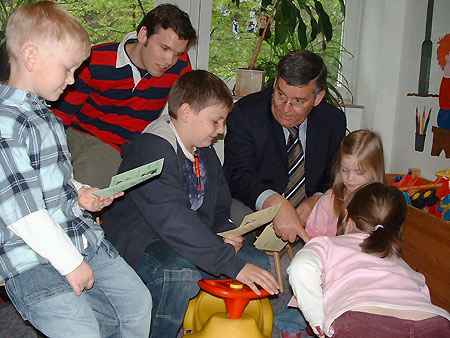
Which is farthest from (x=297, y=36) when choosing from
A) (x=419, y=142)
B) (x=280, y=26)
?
(x=419, y=142)

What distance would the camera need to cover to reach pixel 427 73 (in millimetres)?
2963

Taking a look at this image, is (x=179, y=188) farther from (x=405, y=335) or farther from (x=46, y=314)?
(x=405, y=335)

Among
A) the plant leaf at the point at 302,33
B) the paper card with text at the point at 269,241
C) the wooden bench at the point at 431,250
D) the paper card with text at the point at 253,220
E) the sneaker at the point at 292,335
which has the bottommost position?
the sneaker at the point at 292,335

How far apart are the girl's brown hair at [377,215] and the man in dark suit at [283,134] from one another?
443 mm

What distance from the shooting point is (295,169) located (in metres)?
2.33

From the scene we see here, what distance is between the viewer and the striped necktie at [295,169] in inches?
91.5

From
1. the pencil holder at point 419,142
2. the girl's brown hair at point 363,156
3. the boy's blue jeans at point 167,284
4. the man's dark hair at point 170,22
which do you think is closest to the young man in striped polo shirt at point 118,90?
the man's dark hair at point 170,22

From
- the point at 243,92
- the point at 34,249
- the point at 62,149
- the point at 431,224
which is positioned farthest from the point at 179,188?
the point at 243,92

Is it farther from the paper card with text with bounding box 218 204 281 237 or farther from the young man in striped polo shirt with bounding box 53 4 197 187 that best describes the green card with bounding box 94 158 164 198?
the young man in striped polo shirt with bounding box 53 4 197 187

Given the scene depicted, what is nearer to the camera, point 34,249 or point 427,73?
point 34,249

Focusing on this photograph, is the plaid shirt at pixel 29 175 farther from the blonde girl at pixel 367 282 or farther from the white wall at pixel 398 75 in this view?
the white wall at pixel 398 75

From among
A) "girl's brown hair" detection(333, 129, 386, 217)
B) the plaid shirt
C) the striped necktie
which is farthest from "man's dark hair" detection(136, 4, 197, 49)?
the plaid shirt

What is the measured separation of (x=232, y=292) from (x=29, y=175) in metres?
0.67

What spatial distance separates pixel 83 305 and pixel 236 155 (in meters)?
1.07
